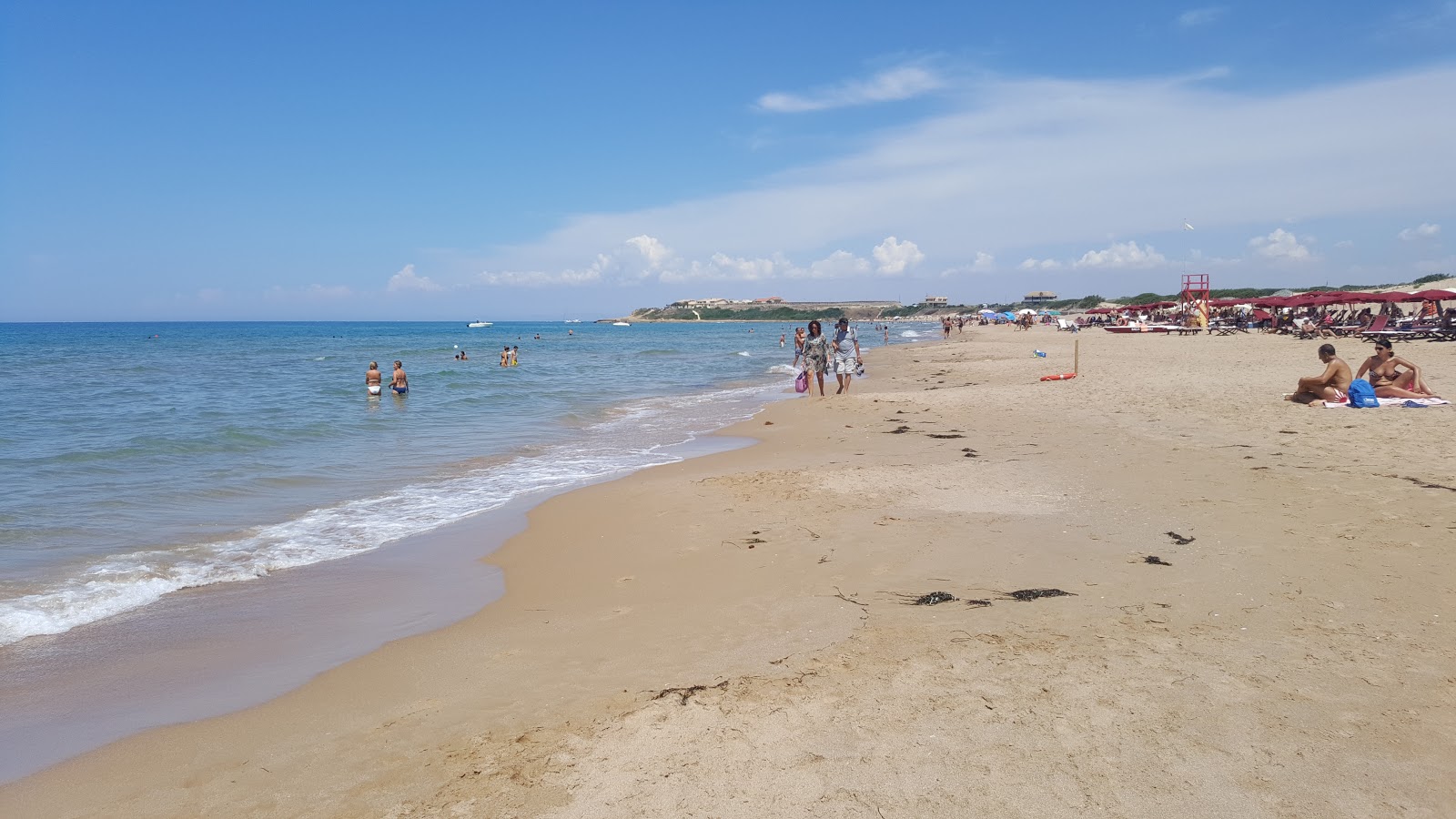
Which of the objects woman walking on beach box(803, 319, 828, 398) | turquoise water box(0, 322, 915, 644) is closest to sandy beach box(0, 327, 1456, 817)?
turquoise water box(0, 322, 915, 644)

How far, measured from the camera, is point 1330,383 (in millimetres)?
12273

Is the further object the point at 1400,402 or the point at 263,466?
the point at 263,466

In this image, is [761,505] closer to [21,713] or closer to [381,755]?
[381,755]

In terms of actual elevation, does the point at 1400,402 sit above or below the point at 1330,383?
below

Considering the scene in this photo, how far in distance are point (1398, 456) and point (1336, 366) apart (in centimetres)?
481

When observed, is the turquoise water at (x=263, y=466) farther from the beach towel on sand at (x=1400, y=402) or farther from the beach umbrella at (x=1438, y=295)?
the beach umbrella at (x=1438, y=295)


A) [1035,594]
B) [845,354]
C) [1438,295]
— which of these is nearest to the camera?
[1035,594]

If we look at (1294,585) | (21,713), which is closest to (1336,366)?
(1294,585)

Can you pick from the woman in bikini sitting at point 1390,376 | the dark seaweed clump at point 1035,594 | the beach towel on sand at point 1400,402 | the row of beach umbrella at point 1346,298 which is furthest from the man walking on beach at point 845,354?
the row of beach umbrella at point 1346,298

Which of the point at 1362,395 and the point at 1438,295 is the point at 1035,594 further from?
the point at 1438,295

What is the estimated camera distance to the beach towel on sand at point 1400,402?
1152 centimetres

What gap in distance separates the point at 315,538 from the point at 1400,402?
14.5 m

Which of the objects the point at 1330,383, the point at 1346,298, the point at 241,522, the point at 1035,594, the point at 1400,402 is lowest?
the point at 241,522

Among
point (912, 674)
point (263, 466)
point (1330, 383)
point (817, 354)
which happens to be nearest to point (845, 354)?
point (817, 354)
